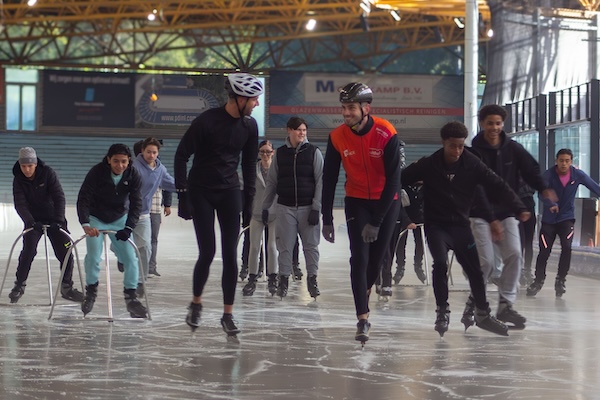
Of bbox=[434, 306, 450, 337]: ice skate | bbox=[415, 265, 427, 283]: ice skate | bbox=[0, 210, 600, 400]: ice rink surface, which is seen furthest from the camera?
bbox=[415, 265, 427, 283]: ice skate

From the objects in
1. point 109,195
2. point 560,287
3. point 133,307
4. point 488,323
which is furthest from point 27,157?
point 560,287

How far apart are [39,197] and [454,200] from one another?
4.14 m

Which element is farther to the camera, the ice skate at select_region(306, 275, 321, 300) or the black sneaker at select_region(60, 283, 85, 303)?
the ice skate at select_region(306, 275, 321, 300)

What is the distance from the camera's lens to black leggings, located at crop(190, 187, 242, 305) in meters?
7.73

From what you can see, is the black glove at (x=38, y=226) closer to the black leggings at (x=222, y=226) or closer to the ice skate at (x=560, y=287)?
the black leggings at (x=222, y=226)

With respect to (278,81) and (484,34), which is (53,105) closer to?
(278,81)

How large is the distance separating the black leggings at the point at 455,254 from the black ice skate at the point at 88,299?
2.92 m

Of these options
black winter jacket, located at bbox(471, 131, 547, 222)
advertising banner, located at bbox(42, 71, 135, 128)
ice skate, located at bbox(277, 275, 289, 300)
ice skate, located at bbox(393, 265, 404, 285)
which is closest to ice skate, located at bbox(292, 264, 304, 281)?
ice skate, located at bbox(393, 265, 404, 285)

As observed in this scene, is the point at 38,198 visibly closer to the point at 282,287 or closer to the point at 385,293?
the point at 282,287

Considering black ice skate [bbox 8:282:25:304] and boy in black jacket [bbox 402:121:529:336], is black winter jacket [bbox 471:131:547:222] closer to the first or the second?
boy in black jacket [bbox 402:121:529:336]

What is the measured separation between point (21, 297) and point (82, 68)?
114 feet

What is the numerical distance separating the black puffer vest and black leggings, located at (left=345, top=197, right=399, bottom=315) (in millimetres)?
3253

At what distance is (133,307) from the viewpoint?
9180mm

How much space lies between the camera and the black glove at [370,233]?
288 inches
